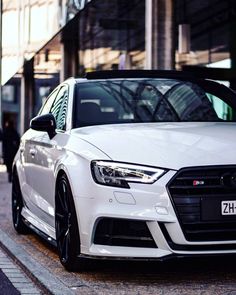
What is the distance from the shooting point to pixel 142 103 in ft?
24.7

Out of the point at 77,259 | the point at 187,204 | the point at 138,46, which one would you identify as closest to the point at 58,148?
the point at 77,259

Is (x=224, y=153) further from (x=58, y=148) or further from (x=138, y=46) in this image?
(x=138, y=46)

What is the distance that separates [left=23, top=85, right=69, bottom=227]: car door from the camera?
24.0 feet

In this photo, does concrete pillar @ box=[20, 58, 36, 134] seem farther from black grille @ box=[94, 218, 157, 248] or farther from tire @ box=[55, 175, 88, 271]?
black grille @ box=[94, 218, 157, 248]

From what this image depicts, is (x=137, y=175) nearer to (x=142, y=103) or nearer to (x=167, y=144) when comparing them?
(x=167, y=144)

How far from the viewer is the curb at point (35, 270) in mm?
6059

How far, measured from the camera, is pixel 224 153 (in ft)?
20.1

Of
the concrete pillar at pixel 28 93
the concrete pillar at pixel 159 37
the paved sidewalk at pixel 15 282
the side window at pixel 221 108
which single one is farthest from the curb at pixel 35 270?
the concrete pillar at pixel 28 93

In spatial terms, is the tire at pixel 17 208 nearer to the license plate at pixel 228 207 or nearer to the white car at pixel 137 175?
the white car at pixel 137 175

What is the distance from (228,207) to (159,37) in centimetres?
1184

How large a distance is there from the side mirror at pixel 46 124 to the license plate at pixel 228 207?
2.14m

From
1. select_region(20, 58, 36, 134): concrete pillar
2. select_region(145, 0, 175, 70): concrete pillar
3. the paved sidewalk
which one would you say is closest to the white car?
the paved sidewalk

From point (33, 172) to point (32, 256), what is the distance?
2.95ft

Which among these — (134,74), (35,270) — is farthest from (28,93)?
(35,270)
